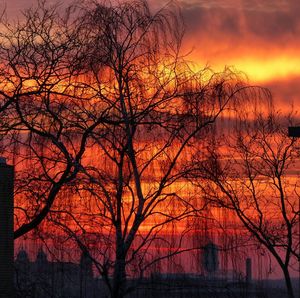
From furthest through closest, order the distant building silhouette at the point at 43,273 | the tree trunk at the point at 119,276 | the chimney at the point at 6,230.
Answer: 1. the distant building silhouette at the point at 43,273
2. the tree trunk at the point at 119,276
3. the chimney at the point at 6,230

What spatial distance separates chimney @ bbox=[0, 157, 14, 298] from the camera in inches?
784

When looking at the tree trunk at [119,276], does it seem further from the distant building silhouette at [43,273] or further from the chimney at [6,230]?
the chimney at [6,230]

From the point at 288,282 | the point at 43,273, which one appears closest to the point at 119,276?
the point at 43,273

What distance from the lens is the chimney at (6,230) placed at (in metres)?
19.9

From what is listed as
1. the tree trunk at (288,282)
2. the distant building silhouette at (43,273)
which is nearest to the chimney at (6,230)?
the distant building silhouette at (43,273)

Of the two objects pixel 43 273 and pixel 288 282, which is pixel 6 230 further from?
pixel 288 282

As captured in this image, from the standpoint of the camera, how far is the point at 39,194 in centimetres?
2505

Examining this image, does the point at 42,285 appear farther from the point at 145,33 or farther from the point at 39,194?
the point at 145,33

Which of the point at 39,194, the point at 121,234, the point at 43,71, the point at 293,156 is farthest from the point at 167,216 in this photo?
the point at 293,156

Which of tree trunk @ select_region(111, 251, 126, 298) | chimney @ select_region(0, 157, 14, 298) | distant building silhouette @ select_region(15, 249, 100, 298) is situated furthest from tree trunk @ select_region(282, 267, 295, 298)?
chimney @ select_region(0, 157, 14, 298)

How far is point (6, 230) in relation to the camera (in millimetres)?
20203

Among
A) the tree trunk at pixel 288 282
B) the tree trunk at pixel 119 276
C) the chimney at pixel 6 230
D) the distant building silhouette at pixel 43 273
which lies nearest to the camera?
the chimney at pixel 6 230

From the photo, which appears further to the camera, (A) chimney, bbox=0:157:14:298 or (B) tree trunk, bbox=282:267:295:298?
(B) tree trunk, bbox=282:267:295:298

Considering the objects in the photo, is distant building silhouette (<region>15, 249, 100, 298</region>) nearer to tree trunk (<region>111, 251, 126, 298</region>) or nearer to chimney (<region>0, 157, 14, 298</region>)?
tree trunk (<region>111, 251, 126, 298</region>)
